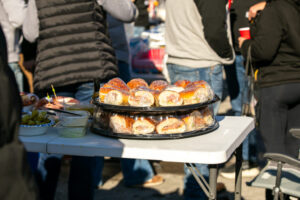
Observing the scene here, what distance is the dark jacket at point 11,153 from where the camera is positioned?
1.05 metres

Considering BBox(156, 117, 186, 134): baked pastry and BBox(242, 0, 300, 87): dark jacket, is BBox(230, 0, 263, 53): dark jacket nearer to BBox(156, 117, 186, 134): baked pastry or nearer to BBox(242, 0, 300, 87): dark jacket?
BBox(242, 0, 300, 87): dark jacket

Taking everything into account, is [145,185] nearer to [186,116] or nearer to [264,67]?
[264,67]

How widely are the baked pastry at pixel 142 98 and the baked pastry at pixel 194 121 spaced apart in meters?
0.18

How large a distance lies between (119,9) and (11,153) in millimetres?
2188

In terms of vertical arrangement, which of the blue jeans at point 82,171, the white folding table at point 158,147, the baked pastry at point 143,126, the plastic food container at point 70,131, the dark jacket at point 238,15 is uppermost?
the dark jacket at point 238,15

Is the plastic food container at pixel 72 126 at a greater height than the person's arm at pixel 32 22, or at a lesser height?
lesser

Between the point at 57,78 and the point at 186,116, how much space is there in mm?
1212

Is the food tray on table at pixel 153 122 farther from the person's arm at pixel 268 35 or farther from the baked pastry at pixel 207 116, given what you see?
the person's arm at pixel 268 35

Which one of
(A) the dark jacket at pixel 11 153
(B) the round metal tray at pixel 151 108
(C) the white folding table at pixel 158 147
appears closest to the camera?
(A) the dark jacket at pixel 11 153

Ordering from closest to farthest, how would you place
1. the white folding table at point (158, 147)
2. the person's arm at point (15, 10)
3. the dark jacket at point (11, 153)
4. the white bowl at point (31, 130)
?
the dark jacket at point (11, 153)
the white folding table at point (158, 147)
the white bowl at point (31, 130)
the person's arm at point (15, 10)

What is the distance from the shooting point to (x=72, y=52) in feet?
10.0

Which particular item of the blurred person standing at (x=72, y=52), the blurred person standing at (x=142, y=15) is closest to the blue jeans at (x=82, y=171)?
the blurred person standing at (x=72, y=52)

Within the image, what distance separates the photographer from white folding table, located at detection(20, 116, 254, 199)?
6.26 ft

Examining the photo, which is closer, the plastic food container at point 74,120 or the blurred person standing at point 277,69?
the plastic food container at point 74,120
